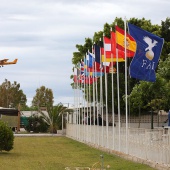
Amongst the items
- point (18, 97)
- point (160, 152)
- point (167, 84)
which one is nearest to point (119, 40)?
point (160, 152)

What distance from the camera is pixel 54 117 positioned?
211 feet

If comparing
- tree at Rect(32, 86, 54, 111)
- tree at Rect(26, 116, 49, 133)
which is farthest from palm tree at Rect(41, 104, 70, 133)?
tree at Rect(32, 86, 54, 111)

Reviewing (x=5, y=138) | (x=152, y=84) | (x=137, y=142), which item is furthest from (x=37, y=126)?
(x=137, y=142)

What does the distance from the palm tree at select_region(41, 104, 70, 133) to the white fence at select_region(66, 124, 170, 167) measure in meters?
24.7

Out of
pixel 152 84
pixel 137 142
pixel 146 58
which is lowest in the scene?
pixel 137 142

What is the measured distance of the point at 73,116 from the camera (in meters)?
55.2

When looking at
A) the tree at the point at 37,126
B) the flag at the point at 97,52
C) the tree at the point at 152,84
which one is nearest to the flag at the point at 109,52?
the flag at the point at 97,52

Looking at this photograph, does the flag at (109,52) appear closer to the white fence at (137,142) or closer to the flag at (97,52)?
the flag at (97,52)

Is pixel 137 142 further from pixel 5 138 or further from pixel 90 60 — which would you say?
pixel 90 60

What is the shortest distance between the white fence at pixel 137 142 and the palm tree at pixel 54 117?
24741mm

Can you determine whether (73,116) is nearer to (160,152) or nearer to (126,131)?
(126,131)

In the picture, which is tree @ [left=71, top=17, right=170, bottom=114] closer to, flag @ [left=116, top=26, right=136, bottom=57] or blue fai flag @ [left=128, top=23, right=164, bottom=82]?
flag @ [left=116, top=26, right=136, bottom=57]

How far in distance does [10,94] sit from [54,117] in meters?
62.5

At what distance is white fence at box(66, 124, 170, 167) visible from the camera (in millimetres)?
20216
